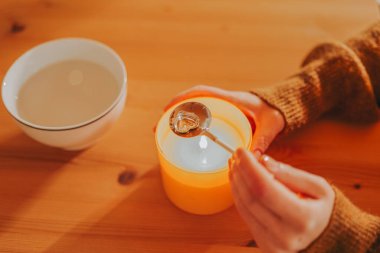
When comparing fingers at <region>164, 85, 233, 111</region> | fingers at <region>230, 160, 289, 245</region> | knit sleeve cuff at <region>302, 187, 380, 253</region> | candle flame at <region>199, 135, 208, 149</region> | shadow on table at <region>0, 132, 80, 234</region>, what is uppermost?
fingers at <region>164, 85, 233, 111</region>

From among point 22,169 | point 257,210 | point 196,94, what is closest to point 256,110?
point 196,94

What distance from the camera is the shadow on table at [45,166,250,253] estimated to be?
0.51m

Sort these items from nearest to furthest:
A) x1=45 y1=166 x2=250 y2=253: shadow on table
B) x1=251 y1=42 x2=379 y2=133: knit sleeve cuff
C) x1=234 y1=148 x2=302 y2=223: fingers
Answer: x1=234 y1=148 x2=302 y2=223: fingers, x1=45 y1=166 x2=250 y2=253: shadow on table, x1=251 y1=42 x2=379 y2=133: knit sleeve cuff

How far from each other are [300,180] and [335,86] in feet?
0.86

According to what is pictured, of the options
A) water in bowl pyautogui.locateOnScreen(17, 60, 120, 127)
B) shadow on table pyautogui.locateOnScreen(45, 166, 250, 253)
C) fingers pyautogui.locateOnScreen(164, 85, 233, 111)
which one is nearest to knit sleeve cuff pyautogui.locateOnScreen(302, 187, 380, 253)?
shadow on table pyautogui.locateOnScreen(45, 166, 250, 253)

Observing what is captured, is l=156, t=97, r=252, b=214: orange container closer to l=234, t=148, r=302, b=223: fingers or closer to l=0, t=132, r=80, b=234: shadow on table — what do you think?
l=234, t=148, r=302, b=223: fingers

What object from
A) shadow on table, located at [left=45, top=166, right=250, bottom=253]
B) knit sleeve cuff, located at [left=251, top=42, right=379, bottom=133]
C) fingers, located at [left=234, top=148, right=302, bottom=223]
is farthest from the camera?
knit sleeve cuff, located at [left=251, top=42, right=379, bottom=133]

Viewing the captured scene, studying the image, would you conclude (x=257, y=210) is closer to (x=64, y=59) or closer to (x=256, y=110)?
(x=256, y=110)

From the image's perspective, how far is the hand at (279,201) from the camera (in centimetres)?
41

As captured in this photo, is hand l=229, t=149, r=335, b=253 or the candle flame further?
the candle flame

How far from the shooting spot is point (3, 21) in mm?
785

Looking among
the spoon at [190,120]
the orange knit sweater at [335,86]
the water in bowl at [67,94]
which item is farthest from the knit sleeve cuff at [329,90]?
the water in bowl at [67,94]

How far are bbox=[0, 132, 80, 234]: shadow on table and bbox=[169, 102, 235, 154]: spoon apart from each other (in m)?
0.18

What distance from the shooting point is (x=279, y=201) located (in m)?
0.41
